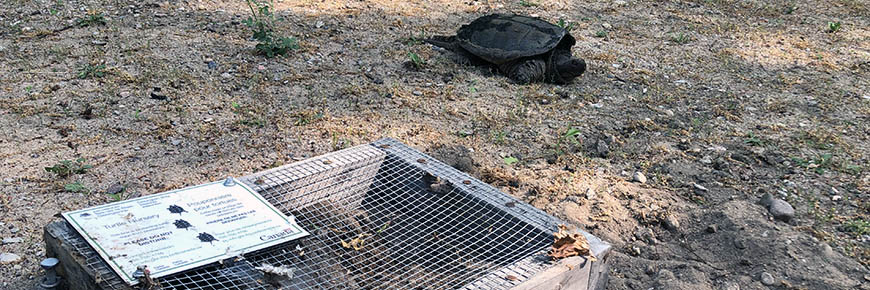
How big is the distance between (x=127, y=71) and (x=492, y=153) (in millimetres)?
2493

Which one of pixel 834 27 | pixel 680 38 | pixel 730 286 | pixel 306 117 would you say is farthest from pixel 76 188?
pixel 834 27

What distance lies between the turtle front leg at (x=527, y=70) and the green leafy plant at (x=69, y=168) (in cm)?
287

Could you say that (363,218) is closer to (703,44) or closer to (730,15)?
(703,44)

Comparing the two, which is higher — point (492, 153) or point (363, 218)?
point (363, 218)

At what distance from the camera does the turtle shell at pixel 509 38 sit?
16.4 ft

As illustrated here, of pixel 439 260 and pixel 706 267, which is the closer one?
pixel 439 260

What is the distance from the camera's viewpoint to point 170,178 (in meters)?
3.35

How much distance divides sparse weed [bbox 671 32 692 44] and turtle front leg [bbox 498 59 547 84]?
1660 mm

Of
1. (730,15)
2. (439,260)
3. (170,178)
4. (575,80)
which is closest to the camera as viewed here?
(439,260)

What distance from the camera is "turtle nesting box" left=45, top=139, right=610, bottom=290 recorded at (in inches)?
84.8

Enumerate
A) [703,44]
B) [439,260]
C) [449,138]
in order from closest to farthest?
[439,260] → [449,138] → [703,44]

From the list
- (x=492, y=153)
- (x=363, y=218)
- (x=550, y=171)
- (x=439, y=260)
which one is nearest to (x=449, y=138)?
(x=492, y=153)

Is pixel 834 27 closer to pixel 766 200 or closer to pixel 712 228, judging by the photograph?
pixel 766 200

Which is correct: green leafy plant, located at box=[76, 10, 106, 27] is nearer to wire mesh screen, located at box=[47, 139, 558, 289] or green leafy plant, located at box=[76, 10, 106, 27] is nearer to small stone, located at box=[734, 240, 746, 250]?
wire mesh screen, located at box=[47, 139, 558, 289]
